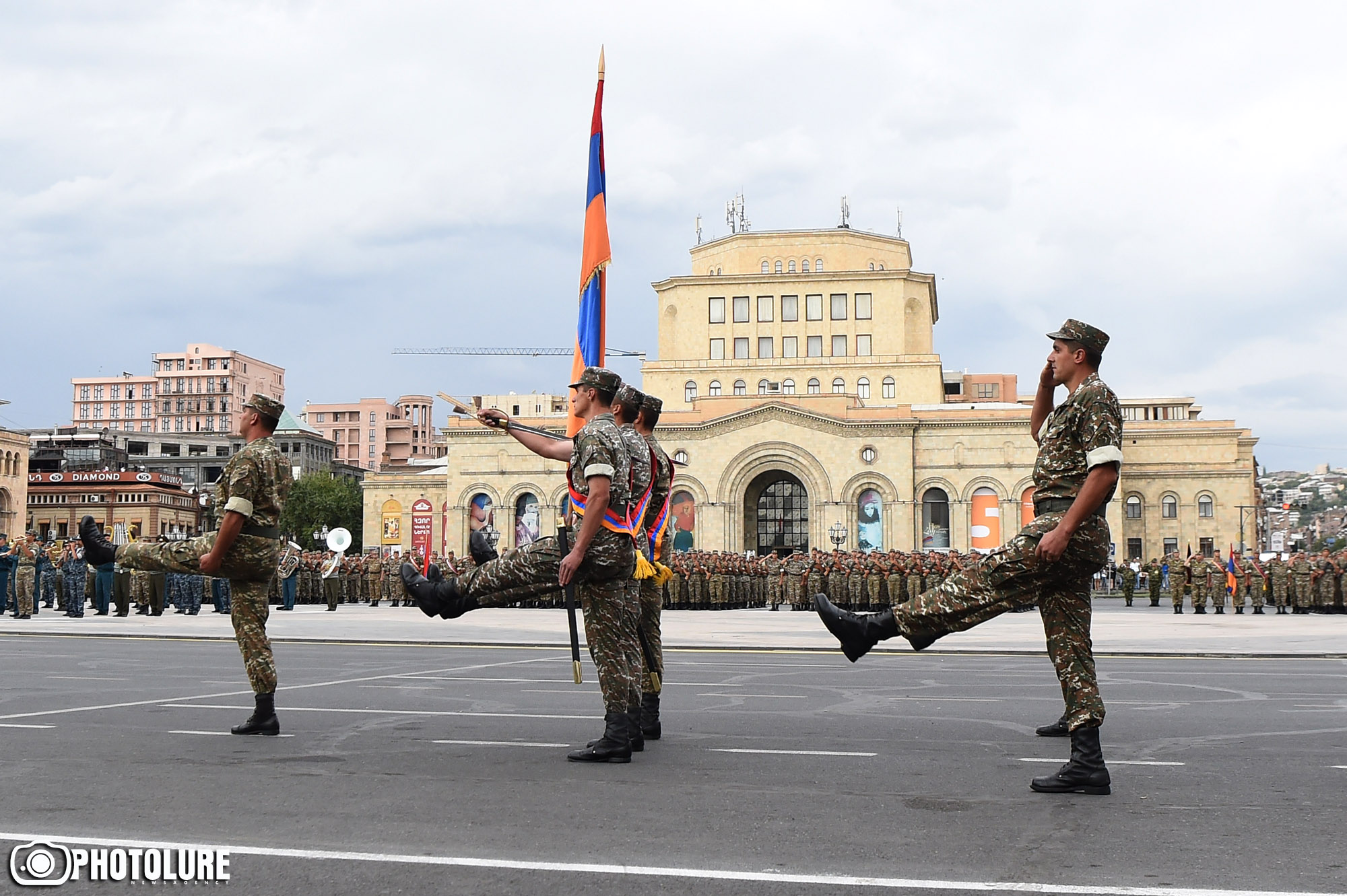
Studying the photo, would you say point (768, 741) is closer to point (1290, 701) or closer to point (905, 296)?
point (1290, 701)

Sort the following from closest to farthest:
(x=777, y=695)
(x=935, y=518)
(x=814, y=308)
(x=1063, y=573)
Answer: (x=1063, y=573) < (x=777, y=695) < (x=935, y=518) < (x=814, y=308)

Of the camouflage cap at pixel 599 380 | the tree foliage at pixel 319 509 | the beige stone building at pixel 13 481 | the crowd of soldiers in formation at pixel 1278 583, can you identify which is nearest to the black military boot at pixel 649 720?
the camouflage cap at pixel 599 380

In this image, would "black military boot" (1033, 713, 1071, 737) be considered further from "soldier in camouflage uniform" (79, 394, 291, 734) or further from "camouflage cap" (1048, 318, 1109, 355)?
"soldier in camouflage uniform" (79, 394, 291, 734)

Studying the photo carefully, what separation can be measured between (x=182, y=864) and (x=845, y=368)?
261 ft

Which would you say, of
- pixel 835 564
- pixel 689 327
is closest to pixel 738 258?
pixel 689 327

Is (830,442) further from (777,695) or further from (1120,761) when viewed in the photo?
(1120,761)

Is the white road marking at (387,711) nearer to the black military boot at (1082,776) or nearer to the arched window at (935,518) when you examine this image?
the black military boot at (1082,776)

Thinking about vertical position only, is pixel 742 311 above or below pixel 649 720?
above

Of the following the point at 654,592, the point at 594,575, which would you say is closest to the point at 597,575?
the point at 594,575

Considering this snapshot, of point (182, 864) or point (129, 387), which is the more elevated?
point (129, 387)

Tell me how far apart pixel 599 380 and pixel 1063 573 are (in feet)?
9.49

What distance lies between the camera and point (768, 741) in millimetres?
7578

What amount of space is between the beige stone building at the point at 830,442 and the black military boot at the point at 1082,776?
62.4 meters

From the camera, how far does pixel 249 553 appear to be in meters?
7.81
